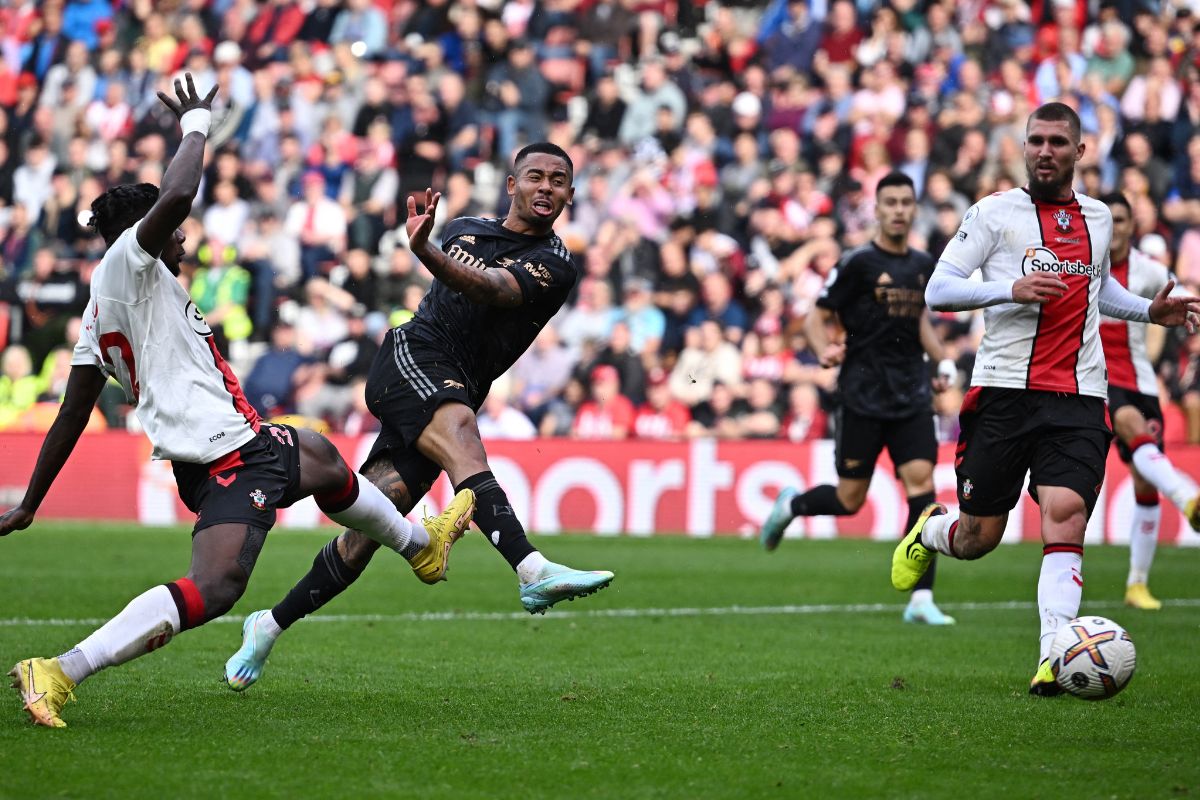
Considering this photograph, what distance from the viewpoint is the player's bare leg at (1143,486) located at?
11.7 meters

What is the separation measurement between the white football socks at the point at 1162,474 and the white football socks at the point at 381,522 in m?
6.15

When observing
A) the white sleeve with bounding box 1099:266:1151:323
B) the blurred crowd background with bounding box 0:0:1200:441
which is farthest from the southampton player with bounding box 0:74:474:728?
the blurred crowd background with bounding box 0:0:1200:441

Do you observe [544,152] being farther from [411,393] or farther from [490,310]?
[411,393]

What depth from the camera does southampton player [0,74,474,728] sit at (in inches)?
247

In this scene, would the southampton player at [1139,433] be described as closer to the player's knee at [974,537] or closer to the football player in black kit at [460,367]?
the player's knee at [974,537]

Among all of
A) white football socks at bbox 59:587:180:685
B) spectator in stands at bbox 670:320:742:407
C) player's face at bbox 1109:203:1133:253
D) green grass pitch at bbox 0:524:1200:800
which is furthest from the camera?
spectator in stands at bbox 670:320:742:407

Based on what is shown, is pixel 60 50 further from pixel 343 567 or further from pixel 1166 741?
pixel 1166 741

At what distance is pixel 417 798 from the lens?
16.8 ft

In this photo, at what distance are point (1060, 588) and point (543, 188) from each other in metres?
3.06

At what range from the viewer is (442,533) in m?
7.36

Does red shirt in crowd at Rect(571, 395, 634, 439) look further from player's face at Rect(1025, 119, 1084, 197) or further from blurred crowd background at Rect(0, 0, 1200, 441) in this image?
player's face at Rect(1025, 119, 1084, 197)

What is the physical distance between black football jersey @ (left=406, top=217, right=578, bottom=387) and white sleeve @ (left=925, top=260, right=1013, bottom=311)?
1718mm

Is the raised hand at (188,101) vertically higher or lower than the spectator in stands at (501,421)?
higher

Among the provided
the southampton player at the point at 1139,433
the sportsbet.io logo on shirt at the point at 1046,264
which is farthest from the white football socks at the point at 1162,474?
the sportsbet.io logo on shirt at the point at 1046,264
